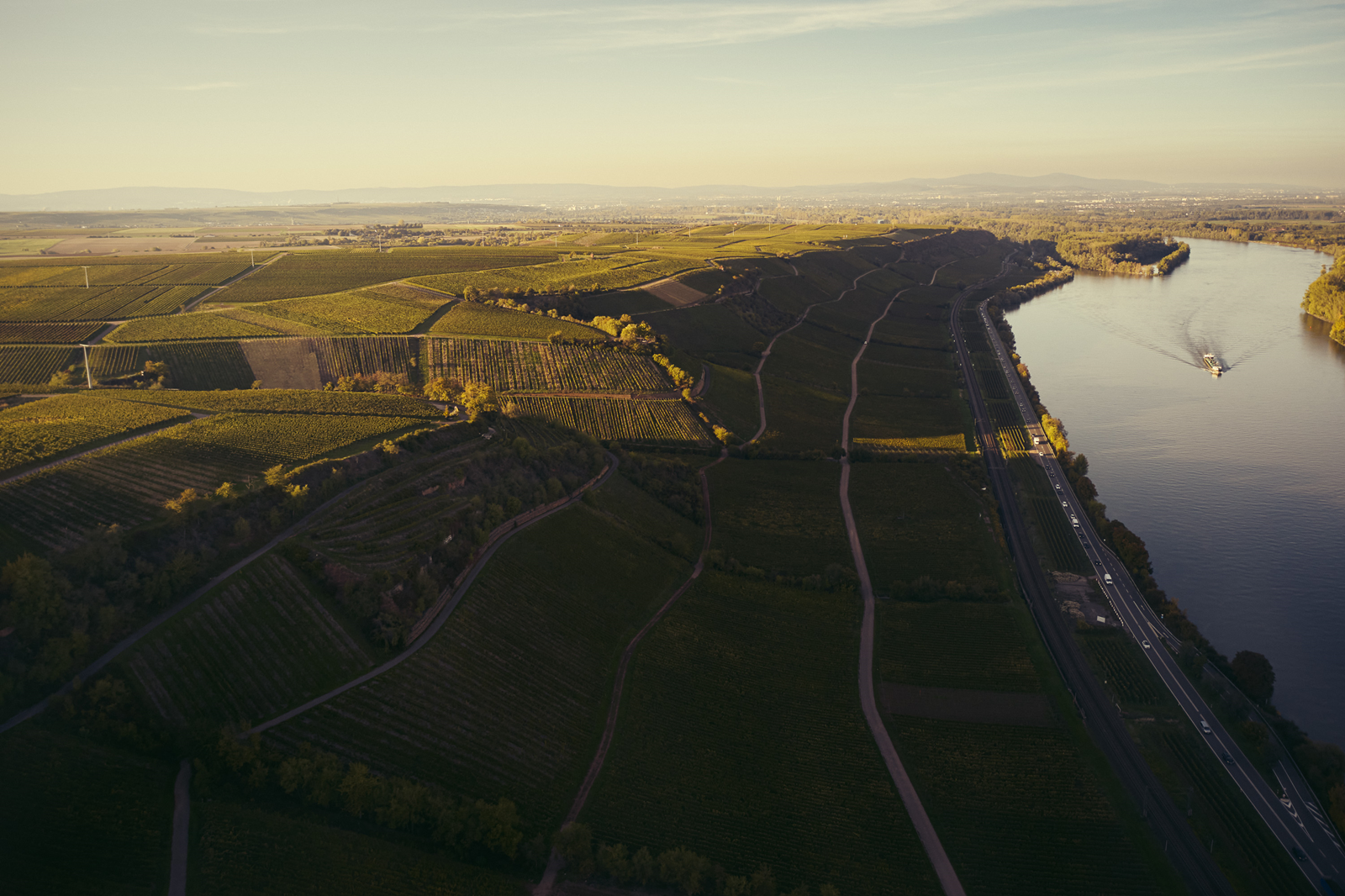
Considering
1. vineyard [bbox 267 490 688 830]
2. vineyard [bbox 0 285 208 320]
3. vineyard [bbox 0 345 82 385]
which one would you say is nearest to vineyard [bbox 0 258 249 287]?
vineyard [bbox 0 285 208 320]

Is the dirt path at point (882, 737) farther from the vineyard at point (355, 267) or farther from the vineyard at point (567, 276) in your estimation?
the vineyard at point (355, 267)

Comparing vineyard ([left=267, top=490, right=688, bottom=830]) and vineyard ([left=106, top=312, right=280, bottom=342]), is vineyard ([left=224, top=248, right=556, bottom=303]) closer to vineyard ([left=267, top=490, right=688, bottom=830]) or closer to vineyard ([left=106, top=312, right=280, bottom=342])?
vineyard ([left=106, top=312, right=280, bottom=342])

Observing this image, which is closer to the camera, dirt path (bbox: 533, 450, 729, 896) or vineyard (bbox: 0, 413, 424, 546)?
dirt path (bbox: 533, 450, 729, 896)

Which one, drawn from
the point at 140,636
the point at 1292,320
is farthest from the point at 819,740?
the point at 1292,320

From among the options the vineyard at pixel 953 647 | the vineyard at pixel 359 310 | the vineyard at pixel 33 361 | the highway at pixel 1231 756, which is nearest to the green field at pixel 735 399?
the vineyard at pixel 953 647

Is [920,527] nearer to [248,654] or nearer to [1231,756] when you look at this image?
[1231,756]

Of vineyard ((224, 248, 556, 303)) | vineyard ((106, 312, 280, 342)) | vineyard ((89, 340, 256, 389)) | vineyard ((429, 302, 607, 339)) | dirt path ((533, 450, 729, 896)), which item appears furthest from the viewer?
vineyard ((224, 248, 556, 303))

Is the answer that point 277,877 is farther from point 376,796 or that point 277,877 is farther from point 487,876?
point 487,876
